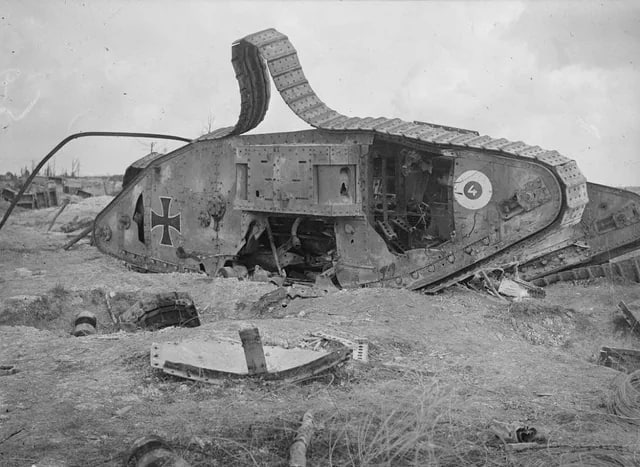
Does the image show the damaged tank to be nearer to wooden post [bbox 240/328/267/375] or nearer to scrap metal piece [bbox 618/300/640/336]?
scrap metal piece [bbox 618/300/640/336]

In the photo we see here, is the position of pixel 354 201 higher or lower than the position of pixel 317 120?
lower

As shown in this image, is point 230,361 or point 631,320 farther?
point 631,320

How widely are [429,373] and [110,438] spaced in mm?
2712

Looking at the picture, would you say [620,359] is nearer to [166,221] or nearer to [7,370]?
[7,370]

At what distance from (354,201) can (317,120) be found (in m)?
1.35

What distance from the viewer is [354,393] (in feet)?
18.6

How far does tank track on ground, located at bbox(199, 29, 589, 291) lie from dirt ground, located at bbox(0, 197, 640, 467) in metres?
1.73

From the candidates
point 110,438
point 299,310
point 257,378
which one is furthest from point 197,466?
point 299,310

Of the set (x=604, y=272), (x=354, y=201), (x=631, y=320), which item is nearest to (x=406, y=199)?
(x=354, y=201)

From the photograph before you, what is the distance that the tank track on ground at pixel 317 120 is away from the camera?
9664 mm

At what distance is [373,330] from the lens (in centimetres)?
754

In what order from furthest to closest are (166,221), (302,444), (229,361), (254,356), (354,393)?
(166,221) → (229,361) → (254,356) → (354,393) → (302,444)

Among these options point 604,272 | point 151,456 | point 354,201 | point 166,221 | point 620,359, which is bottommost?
point 620,359

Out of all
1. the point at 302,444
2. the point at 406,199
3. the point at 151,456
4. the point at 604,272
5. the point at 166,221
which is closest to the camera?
the point at 151,456
